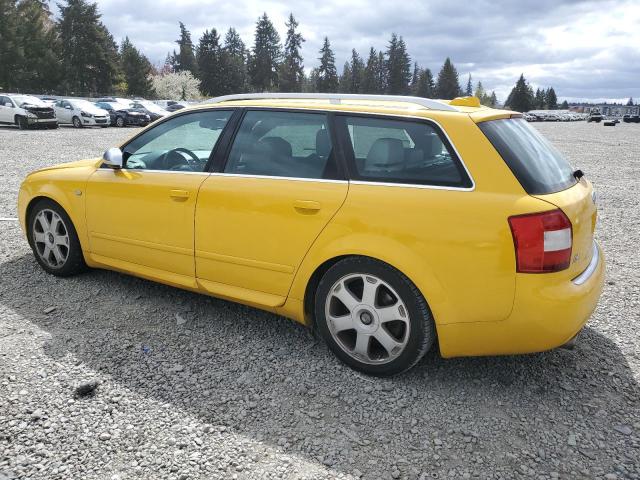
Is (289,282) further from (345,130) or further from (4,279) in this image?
(4,279)

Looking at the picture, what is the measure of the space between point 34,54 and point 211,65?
31.7 metres

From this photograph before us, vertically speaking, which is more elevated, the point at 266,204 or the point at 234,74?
the point at 234,74

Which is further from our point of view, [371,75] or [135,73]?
[371,75]

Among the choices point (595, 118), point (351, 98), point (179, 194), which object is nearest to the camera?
point (351, 98)

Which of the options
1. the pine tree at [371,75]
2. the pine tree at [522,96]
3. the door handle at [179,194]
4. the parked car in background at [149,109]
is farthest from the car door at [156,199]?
the pine tree at [522,96]

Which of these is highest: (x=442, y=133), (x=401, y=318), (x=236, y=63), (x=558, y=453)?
(x=236, y=63)

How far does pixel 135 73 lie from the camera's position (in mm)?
72062

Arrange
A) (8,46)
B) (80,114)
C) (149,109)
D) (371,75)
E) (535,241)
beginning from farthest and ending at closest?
(371,75)
(8,46)
(149,109)
(80,114)
(535,241)

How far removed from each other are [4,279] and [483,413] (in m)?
4.10

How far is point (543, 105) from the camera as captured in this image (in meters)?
142

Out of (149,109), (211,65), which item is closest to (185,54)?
(211,65)

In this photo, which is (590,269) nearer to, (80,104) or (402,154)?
(402,154)

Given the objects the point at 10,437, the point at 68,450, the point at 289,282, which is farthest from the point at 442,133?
the point at 10,437

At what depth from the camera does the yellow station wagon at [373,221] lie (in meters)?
2.72
